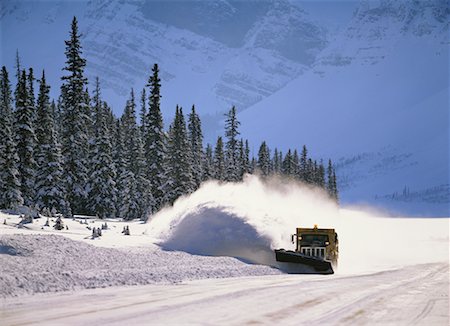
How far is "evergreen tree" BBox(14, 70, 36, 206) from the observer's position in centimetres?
3912

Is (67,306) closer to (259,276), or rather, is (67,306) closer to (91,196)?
(259,276)

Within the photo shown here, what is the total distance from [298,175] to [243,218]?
275ft

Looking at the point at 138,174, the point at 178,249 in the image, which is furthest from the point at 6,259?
the point at 138,174

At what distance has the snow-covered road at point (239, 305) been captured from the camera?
10.2 meters

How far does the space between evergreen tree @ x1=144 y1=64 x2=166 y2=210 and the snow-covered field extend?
817 inches

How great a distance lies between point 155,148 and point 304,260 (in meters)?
28.5

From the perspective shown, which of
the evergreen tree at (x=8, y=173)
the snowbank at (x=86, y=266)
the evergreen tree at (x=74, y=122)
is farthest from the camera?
the evergreen tree at (x=74, y=122)

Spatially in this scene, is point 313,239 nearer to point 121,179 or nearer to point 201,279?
point 201,279

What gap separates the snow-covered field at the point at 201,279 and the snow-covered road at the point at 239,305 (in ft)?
0.07

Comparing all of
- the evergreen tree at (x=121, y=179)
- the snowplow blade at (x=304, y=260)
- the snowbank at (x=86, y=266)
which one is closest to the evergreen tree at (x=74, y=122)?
the evergreen tree at (x=121, y=179)

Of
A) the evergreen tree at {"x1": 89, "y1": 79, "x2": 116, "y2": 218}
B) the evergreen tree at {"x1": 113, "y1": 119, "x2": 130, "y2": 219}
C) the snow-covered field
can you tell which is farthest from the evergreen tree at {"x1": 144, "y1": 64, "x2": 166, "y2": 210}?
the snow-covered field

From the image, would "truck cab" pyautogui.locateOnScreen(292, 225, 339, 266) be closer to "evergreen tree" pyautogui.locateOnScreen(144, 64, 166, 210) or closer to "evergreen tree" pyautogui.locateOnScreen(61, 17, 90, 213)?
"evergreen tree" pyautogui.locateOnScreen(61, 17, 90, 213)

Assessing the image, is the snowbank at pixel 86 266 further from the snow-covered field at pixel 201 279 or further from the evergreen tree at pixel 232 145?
the evergreen tree at pixel 232 145

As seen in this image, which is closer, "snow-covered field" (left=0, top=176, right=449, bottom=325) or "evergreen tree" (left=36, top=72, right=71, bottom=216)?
"snow-covered field" (left=0, top=176, right=449, bottom=325)
